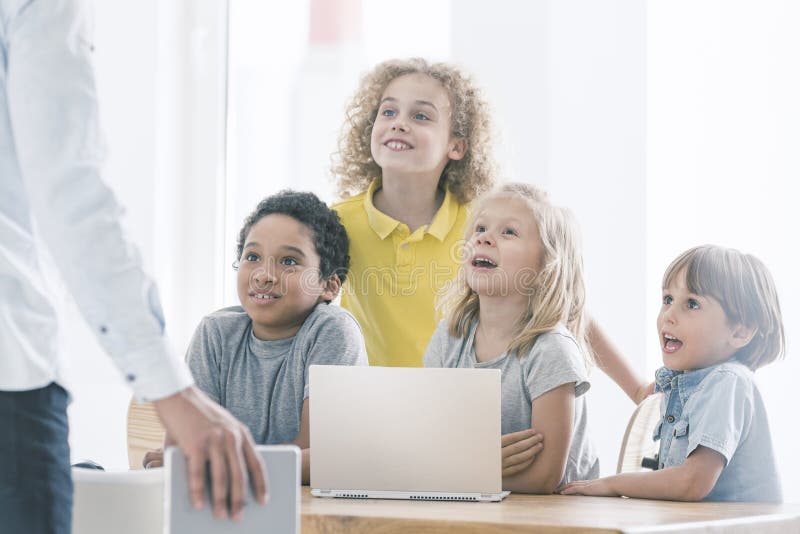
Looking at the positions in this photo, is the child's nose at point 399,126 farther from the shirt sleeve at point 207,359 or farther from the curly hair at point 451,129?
the shirt sleeve at point 207,359

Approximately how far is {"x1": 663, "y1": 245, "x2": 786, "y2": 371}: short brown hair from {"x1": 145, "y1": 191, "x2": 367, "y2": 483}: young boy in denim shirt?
65cm

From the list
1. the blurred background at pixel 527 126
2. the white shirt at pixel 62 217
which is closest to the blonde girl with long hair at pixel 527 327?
the blurred background at pixel 527 126

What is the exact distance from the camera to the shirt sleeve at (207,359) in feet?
5.73

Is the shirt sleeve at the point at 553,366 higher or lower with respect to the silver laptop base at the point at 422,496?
higher

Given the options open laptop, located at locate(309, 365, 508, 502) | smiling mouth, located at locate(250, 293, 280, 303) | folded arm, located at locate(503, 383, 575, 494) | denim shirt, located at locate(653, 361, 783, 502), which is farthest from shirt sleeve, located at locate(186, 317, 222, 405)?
denim shirt, located at locate(653, 361, 783, 502)

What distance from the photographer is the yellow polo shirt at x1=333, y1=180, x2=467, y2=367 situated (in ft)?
6.55

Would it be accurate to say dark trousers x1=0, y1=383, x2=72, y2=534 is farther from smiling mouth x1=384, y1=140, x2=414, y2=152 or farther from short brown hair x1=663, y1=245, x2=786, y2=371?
smiling mouth x1=384, y1=140, x2=414, y2=152

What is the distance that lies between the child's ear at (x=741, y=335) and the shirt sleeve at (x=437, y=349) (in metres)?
0.54

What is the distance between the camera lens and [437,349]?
5.76 feet

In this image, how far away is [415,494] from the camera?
4.14ft

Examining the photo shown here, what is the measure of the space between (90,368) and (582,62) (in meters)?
1.66

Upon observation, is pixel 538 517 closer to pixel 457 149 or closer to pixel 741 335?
pixel 741 335

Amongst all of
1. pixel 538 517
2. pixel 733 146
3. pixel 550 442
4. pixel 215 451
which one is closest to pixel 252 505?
pixel 215 451

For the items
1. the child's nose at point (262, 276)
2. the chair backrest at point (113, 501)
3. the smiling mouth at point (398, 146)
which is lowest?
the chair backrest at point (113, 501)
